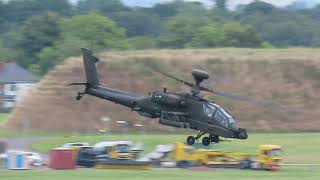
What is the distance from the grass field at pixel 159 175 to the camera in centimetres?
4459

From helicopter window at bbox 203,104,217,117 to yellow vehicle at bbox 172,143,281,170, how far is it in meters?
13.1

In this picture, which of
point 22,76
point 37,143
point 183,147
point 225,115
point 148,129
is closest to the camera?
point 225,115

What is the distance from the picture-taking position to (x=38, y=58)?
152 metres

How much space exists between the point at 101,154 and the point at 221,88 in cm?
3672

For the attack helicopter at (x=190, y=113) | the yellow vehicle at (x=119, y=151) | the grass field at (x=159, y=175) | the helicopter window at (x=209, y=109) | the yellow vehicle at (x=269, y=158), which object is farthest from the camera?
the yellow vehicle at (x=119, y=151)

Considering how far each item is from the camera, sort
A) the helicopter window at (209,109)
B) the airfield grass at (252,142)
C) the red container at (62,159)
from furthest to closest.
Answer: the airfield grass at (252,142) < the red container at (62,159) < the helicopter window at (209,109)

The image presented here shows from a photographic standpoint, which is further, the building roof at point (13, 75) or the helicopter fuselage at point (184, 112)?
the building roof at point (13, 75)

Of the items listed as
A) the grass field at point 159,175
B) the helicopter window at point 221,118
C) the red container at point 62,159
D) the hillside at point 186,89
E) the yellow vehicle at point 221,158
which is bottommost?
the grass field at point 159,175

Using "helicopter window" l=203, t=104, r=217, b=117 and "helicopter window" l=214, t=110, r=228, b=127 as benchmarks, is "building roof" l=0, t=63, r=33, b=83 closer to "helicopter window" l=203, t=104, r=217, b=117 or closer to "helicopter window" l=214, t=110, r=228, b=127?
"helicopter window" l=203, t=104, r=217, b=117

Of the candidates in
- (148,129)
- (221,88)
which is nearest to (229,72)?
(221,88)

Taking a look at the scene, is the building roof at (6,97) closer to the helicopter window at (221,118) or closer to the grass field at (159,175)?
the grass field at (159,175)

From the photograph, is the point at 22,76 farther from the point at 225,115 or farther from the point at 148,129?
the point at 225,115

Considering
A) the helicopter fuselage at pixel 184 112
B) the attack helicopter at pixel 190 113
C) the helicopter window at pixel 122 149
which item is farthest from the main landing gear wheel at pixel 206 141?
the helicopter window at pixel 122 149

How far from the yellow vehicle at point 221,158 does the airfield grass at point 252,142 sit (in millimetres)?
5325
